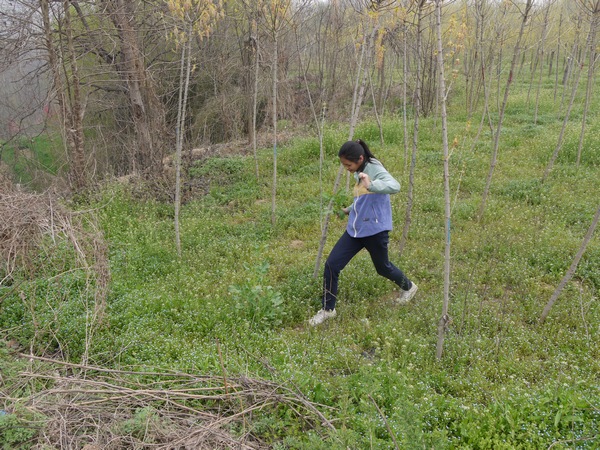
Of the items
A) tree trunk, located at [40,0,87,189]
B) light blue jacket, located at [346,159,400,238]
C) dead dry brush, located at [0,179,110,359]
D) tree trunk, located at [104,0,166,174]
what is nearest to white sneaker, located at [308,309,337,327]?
light blue jacket, located at [346,159,400,238]

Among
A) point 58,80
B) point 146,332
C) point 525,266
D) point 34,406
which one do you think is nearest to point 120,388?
point 34,406

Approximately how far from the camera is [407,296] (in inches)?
192

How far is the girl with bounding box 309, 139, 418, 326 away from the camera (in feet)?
13.4

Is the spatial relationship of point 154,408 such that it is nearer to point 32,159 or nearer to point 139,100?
point 139,100

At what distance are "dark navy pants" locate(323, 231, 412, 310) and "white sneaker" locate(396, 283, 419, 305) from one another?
0.31 metres

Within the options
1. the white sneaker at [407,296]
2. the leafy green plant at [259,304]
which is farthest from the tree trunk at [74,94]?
the white sneaker at [407,296]

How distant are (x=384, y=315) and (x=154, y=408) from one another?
8.38 feet

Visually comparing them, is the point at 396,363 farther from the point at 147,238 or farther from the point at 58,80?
the point at 58,80

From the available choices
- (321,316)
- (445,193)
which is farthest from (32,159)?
(445,193)

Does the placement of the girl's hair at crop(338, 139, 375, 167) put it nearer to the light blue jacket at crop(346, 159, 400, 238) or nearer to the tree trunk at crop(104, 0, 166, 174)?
the light blue jacket at crop(346, 159, 400, 238)

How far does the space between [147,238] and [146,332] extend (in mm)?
2389

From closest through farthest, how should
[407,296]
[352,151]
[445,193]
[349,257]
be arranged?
[445,193] < [352,151] < [349,257] < [407,296]

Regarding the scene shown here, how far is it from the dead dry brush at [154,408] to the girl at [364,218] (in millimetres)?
1410

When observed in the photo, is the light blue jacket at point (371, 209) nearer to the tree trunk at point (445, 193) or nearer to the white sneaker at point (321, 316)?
the tree trunk at point (445, 193)
